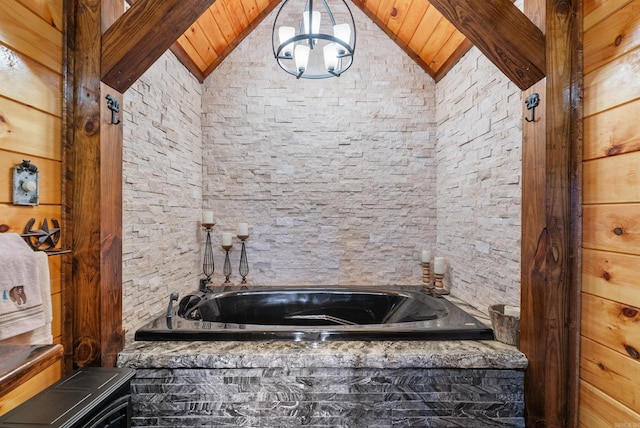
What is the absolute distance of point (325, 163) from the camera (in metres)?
2.80

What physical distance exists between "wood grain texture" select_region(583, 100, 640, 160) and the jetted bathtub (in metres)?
0.98

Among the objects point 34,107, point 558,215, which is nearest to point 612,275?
point 558,215

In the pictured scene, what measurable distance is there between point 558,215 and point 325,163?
1.84 m

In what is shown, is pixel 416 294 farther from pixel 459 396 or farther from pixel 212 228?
pixel 212 228

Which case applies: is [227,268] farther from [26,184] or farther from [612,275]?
[612,275]

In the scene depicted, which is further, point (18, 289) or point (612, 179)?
point (612, 179)

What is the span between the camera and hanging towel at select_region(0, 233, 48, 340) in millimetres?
898

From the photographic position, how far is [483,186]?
2107 millimetres

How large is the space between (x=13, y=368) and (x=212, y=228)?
2154mm

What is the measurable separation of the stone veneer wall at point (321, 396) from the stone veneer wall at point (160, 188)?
0.51 meters

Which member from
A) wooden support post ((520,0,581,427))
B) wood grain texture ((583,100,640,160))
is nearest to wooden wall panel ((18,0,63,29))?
wooden support post ((520,0,581,427))

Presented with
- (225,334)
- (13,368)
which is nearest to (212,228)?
(225,334)

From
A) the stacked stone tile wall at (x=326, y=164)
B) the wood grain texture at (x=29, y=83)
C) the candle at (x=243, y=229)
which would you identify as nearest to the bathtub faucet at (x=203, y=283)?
the stacked stone tile wall at (x=326, y=164)

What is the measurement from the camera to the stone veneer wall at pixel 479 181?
1831 mm
